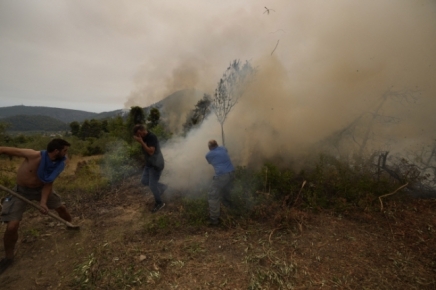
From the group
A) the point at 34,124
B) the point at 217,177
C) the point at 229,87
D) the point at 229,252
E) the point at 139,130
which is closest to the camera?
the point at 229,252

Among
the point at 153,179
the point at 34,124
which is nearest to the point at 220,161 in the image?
the point at 153,179

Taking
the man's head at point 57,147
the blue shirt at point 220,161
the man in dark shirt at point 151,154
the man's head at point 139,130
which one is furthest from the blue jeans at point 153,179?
the man's head at point 57,147

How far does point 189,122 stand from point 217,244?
23.3ft

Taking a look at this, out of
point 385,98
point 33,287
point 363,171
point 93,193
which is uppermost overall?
point 385,98

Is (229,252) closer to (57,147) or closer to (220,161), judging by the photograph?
(220,161)

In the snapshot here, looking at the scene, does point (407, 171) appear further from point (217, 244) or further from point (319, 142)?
point (217, 244)

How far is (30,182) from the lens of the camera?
3584 mm

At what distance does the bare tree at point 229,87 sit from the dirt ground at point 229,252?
117 inches

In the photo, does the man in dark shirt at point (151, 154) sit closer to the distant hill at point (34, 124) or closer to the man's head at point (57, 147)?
the man's head at point (57, 147)

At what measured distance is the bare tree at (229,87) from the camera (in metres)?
6.57

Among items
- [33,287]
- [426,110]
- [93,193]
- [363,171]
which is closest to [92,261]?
[33,287]

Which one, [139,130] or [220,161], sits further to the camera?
[139,130]

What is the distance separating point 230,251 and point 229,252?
3 cm

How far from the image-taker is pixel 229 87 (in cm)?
671
